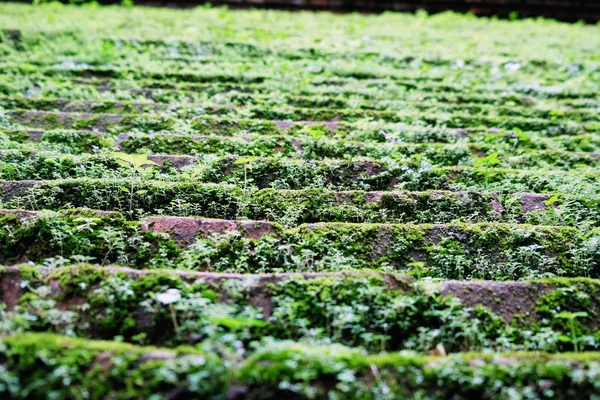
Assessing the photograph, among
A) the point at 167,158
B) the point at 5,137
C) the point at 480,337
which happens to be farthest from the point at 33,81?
the point at 480,337

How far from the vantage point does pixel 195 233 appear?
8.36 ft

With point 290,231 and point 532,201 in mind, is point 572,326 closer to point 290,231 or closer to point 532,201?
point 532,201

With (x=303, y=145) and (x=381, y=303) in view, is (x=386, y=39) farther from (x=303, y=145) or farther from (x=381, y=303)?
(x=381, y=303)

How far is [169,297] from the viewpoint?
1929 mm

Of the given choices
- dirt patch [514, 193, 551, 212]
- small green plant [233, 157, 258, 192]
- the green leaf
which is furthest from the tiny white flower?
the green leaf

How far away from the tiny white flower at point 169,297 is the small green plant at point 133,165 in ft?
3.01

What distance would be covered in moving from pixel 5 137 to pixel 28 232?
1409 mm

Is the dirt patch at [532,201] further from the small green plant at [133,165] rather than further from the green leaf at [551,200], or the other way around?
the small green plant at [133,165]

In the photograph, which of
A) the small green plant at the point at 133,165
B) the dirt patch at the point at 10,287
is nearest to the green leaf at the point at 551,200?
the small green plant at the point at 133,165

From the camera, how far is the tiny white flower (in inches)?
75.4

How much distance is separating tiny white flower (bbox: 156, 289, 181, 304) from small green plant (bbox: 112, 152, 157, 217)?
92 centimetres

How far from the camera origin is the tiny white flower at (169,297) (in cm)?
192

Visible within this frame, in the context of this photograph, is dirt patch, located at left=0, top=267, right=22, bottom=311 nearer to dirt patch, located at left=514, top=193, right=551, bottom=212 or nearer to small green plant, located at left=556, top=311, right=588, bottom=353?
small green plant, located at left=556, top=311, right=588, bottom=353

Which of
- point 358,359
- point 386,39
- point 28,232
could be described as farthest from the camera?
point 386,39
